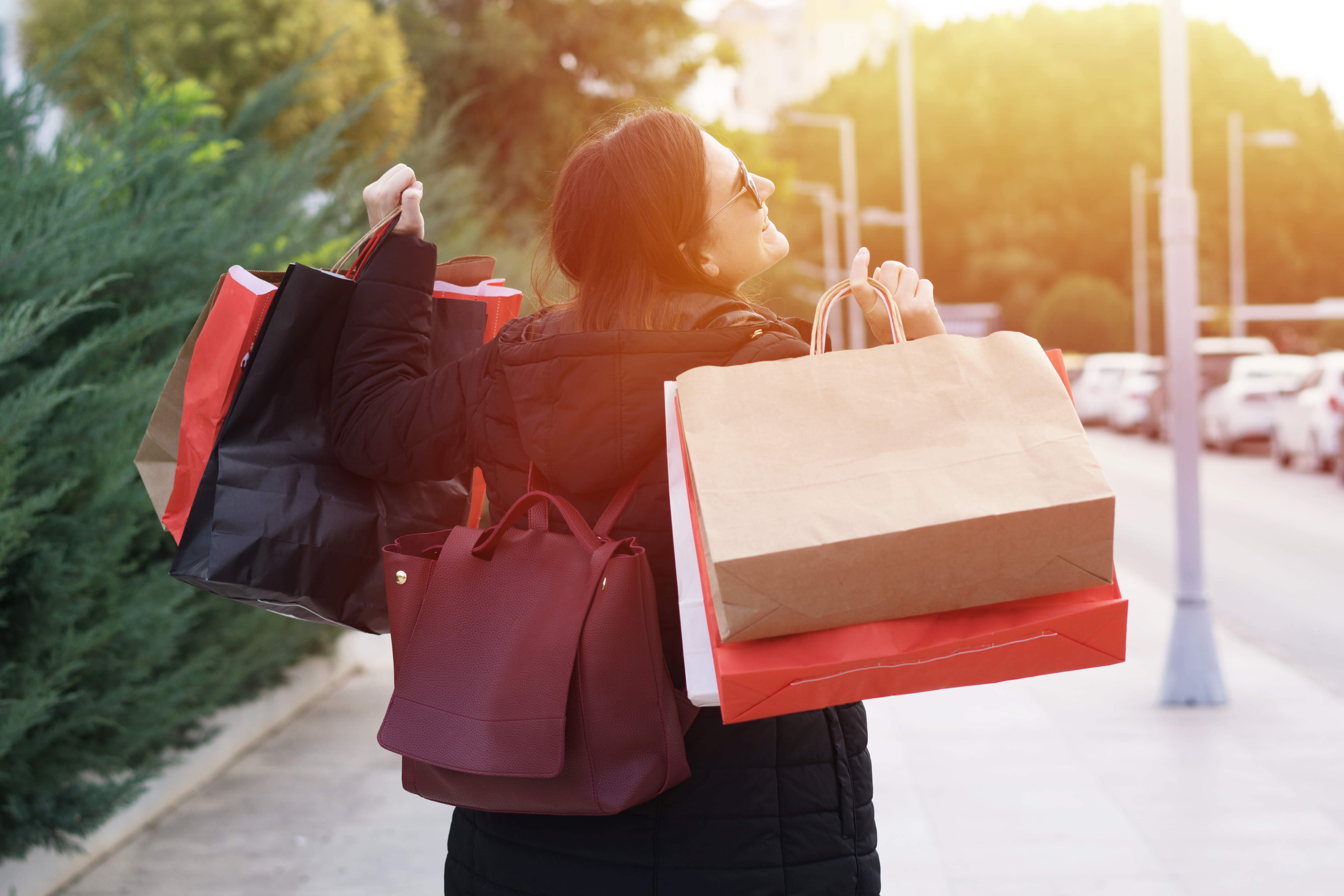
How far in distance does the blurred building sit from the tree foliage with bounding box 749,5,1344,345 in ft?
94.4

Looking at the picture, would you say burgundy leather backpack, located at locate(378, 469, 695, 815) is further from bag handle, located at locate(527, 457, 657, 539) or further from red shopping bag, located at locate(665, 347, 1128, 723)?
red shopping bag, located at locate(665, 347, 1128, 723)

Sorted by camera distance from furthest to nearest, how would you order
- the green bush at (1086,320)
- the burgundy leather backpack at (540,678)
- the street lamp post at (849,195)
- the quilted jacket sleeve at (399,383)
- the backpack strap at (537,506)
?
the green bush at (1086,320)
the street lamp post at (849,195)
the quilted jacket sleeve at (399,383)
the backpack strap at (537,506)
the burgundy leather backpack at (540,678)

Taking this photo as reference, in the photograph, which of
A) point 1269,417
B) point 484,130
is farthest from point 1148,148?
point 484,130

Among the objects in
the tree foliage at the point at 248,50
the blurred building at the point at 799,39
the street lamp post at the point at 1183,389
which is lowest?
the street lamp post at the point at 1183,389

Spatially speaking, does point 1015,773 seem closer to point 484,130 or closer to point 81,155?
point 81,155

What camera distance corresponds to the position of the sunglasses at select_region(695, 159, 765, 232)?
1.81 metres

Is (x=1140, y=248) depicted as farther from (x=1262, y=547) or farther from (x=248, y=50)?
(x=248, y=50)

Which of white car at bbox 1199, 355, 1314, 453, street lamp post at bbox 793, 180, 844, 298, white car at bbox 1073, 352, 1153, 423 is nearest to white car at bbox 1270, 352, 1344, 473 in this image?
white car at bbox 1199, 355, 1314, 453

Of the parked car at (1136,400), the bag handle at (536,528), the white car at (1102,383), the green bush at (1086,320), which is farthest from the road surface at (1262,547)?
the green bush at (1086,320)

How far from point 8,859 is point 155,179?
2.26 meters

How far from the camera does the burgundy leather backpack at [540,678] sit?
63.6 inches

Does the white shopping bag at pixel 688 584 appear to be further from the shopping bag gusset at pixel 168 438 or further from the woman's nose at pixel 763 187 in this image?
the shopping bag gusset at pixel 168 438

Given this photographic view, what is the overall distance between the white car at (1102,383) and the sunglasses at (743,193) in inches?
1034

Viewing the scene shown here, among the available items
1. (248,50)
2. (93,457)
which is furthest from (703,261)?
(248,50)
